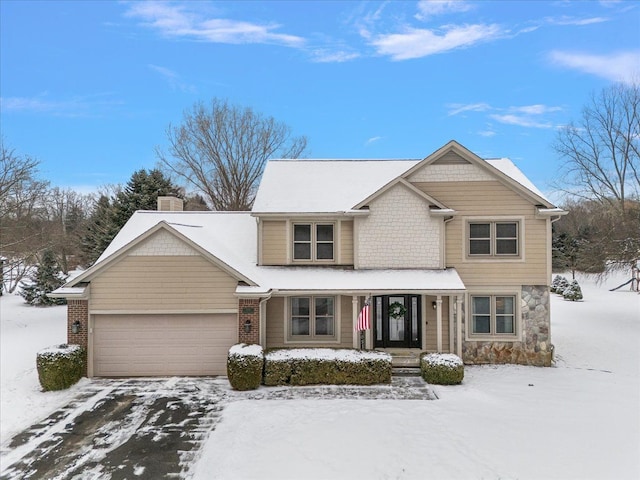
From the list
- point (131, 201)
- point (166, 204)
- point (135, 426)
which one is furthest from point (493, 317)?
point (131, 201)

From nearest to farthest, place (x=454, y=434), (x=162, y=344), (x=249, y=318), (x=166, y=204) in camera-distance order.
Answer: (x=454, y=434) → (x=249, y=318) → (x=162, y=344) → (x=166, y=204)

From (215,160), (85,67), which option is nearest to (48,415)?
(85,67)

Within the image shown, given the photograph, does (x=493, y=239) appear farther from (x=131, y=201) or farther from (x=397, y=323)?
(x=131, y=201)

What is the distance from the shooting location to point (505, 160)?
15.7 metres

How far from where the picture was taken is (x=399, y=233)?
43.5 feet

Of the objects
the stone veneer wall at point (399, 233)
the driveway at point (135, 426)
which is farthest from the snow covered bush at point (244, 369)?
the stone veneer wall at point (399, 233)

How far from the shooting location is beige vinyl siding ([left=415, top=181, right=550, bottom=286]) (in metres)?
13.2

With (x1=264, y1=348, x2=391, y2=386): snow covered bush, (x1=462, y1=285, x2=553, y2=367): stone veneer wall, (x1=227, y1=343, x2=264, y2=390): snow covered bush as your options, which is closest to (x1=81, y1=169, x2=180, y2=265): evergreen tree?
(x1=227, y1=343, x2=264, y2=390): snow covered bush

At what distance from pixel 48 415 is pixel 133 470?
3.96 metres

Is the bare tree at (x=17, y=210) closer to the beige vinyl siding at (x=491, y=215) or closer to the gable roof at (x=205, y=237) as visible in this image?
the gable roof at (x=205, y=237)

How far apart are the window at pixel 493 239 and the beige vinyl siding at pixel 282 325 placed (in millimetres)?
4644

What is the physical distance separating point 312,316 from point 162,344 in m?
4.73

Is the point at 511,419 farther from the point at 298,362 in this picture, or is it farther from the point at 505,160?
the point at 505,160

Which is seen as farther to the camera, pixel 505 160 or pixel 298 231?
pixel 505 160
